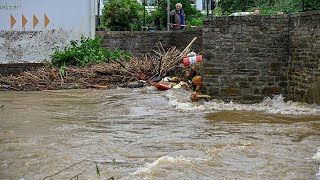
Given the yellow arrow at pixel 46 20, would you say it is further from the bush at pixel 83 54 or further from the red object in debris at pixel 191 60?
the red object in debris at pixel 191 60

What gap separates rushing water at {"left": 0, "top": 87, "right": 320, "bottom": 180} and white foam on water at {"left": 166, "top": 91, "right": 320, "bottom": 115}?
0.9 inches

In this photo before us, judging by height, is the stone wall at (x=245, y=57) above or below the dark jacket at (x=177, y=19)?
below

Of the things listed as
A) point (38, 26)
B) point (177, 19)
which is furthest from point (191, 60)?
point (38, 26)

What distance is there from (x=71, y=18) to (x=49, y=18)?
77 cm

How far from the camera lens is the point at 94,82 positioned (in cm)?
1938

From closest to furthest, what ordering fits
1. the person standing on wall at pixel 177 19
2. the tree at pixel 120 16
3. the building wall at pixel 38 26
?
the building wall at pixel 38 26 → the person standing on wall at pixel 177 19 → the tree at pixel 120 16

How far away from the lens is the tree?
90.8 feet

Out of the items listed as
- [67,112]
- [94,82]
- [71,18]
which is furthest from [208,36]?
[71,18]

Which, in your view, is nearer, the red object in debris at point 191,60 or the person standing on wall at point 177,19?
the red object in debris at point 191,60

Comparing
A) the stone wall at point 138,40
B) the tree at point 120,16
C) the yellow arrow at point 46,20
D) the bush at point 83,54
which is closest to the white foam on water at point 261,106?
the bush at point 83,54

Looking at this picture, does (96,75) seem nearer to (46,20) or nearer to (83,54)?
(83,54)

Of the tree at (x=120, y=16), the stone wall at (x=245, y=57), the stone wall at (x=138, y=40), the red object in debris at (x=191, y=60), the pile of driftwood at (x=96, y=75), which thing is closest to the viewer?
the stone wall at (x=245, y=57)

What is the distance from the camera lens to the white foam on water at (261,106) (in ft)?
44.1

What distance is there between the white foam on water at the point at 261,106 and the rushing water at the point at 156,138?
0.02 metres
